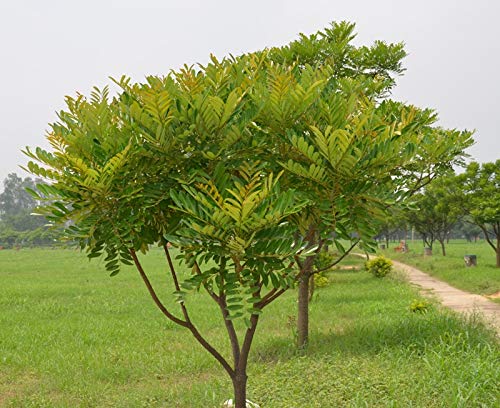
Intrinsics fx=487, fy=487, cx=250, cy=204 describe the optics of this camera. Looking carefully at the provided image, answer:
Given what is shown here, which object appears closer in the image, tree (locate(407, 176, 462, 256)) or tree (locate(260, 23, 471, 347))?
tree (locate(260, 23, 471, 347))

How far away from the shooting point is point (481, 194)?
2056 cm

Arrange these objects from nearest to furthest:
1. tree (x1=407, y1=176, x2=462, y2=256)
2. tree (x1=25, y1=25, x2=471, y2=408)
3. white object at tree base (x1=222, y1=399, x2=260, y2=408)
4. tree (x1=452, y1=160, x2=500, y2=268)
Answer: tree (x1=25, y1=25, x2=471, y2=408) → white object at tree base (x1=222, y1=399, x2=260, y2=408) → tree (x1=452, y1=160, x2=500, y2=268) → tree (x1=407, y1=176, x2=462, y2=256)

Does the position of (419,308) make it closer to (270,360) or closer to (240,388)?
(270,360)

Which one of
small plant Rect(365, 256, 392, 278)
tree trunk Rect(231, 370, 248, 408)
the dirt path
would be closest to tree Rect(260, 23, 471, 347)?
tree trunk Rect(231, 370, 248, 408)

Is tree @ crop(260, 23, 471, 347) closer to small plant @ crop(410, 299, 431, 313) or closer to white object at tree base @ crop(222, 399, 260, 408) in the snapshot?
white object at tree base @ crop(222, 399, 260, 408)

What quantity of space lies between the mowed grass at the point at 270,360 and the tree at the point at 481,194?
848 centimetres

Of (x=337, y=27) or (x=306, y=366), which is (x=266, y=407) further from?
(x=337, y=27)

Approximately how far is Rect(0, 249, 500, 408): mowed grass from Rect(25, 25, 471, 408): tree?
4.58 ft

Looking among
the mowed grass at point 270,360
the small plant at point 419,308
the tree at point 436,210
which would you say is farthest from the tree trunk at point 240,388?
the tree at point 436,210

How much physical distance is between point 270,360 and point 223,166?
207 inches

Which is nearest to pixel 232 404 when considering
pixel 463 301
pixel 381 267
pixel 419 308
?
pixel 419 308

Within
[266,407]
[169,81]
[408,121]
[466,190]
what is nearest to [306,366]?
A: [266,407]

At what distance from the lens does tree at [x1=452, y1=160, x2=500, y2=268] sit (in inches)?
750

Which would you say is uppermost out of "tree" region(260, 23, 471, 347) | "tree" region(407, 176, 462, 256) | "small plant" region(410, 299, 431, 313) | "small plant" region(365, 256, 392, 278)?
"tree" region(407, 176, 462, 256)
